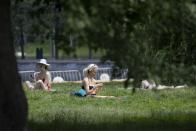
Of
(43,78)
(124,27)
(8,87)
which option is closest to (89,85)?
(43,78)

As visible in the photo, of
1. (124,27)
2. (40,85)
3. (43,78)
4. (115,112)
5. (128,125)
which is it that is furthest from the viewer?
(40,85)

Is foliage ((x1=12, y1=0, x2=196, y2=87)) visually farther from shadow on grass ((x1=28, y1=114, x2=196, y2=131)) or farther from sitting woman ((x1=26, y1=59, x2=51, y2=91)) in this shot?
sitting woman ((x1=26, y1=59, x2=51, y2=91))

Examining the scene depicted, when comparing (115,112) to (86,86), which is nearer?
(115,112)

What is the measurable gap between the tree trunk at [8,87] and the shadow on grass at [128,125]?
8.15ft

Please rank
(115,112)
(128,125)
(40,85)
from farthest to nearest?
(40,85), (115,112), (128,125)

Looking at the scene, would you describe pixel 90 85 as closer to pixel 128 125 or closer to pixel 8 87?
pixel 128 125

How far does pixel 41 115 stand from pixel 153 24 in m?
5.67

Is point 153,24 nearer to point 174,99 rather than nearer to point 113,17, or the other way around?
point 113,17

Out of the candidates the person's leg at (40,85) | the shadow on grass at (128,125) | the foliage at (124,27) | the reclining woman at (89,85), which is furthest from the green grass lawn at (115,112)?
the foliage at (124,27)

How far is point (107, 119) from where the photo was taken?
38.1ft

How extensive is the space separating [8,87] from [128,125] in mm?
3522

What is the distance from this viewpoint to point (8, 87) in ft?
24.7

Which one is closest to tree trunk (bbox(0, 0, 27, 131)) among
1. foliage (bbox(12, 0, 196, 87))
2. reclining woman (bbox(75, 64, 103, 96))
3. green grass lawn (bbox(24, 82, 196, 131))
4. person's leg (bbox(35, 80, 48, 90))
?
foliage (bbox(12, 0, 196, 87))

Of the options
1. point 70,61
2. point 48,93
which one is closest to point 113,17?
point 48,93
